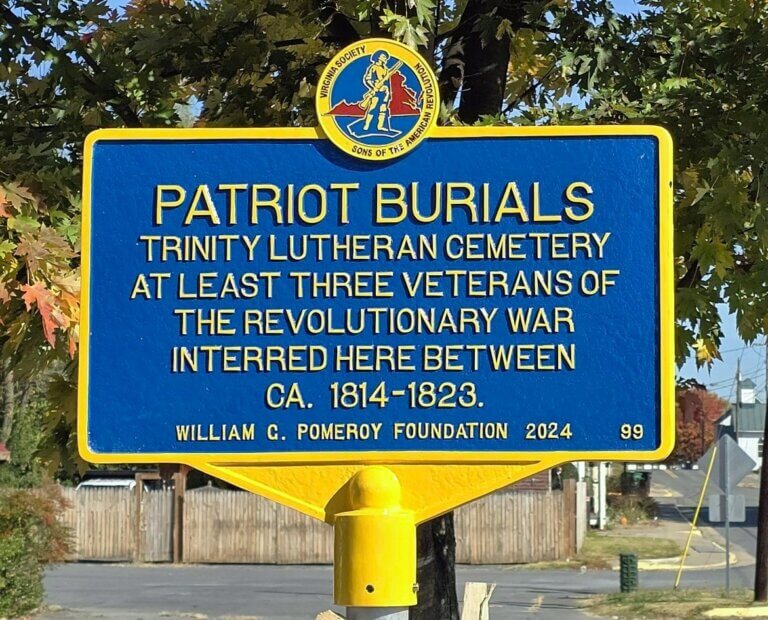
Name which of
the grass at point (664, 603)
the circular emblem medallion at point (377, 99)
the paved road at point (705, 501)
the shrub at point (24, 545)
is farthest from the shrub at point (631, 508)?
the circular emblem medallion at point (377, 99)

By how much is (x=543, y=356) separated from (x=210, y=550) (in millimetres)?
28823

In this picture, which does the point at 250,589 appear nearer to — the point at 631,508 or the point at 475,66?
the point at 475,66

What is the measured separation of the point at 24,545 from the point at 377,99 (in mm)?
17006

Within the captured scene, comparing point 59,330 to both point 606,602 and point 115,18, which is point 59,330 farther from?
point 606,602

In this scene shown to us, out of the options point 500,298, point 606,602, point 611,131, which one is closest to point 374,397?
point 500,298

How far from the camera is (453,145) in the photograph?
4043 mm

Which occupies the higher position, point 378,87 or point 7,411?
point 378,87

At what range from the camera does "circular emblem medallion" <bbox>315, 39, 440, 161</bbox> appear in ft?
12.8

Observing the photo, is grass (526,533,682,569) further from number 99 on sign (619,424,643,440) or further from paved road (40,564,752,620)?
number 99 on sign (619,424,643,440)

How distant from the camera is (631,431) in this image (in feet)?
12.8

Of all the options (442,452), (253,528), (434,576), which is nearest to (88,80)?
(434,576)

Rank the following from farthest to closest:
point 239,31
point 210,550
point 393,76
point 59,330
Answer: point 210,550, point 239,31, point 59,330, point 393,76

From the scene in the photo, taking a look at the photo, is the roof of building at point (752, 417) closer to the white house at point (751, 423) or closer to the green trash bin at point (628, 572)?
the white house at point (751, 423)

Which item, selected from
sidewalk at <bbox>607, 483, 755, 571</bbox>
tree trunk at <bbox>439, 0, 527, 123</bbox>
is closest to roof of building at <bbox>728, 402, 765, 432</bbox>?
sidewalk at <bbox>607, 483, 755, 571</bbox>
